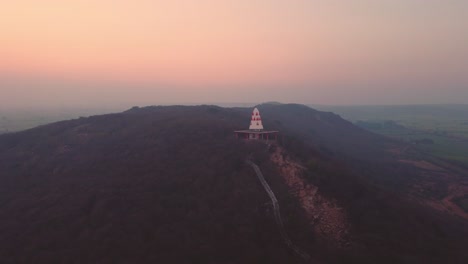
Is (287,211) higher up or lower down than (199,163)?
lower down

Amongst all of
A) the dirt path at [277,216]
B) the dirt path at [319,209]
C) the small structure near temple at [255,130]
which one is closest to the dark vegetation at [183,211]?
the dirt path at [277,216]

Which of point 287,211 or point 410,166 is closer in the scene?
point 287,211

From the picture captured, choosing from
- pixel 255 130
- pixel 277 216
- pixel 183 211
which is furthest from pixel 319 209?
pixel 255 130

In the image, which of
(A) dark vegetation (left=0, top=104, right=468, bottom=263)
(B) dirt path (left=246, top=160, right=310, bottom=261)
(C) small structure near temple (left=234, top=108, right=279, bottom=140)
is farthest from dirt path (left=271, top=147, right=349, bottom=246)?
(C) small structure near temple (left=234, top=108, right=279, bottom=140)

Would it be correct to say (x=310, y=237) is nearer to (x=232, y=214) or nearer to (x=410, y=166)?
(x=232, y=214)

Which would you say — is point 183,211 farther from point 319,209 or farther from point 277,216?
point 319,209

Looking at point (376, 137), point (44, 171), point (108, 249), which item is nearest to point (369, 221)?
point (108, 249)

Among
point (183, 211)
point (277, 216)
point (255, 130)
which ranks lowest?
point (277, 216)

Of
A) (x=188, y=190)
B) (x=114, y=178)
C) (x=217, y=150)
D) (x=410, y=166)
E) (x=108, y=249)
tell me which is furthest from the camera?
(x=410, y=166)
